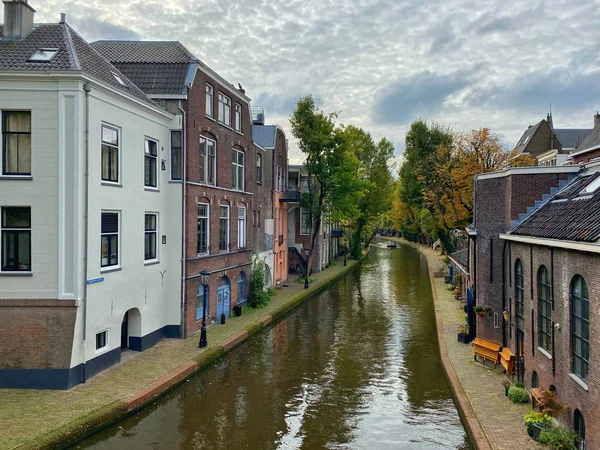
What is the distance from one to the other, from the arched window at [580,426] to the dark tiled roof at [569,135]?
62.7 m

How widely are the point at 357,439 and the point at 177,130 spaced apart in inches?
545

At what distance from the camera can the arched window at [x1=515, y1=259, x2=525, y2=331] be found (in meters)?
15.0

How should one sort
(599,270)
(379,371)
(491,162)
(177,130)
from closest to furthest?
1. (599,270)
2. (379,371)
3. (177,130)
4. (491,162)

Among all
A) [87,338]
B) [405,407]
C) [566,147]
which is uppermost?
[566,147]

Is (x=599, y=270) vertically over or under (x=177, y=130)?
under

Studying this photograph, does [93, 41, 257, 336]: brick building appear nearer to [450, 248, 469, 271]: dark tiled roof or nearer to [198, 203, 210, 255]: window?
[198, 203, 210, 255]: window

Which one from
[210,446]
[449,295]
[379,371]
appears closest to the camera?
[210,446]

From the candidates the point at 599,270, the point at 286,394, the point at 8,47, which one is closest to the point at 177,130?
the point at 8,47

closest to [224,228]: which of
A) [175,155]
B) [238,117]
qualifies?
[175,155]

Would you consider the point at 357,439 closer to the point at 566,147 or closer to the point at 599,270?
the point at 599,270

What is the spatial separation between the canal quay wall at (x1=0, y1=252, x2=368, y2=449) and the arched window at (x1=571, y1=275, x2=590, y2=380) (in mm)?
10657

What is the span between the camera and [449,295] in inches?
1346

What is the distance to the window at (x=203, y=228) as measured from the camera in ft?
72.4

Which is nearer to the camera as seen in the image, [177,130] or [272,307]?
[177,130]
